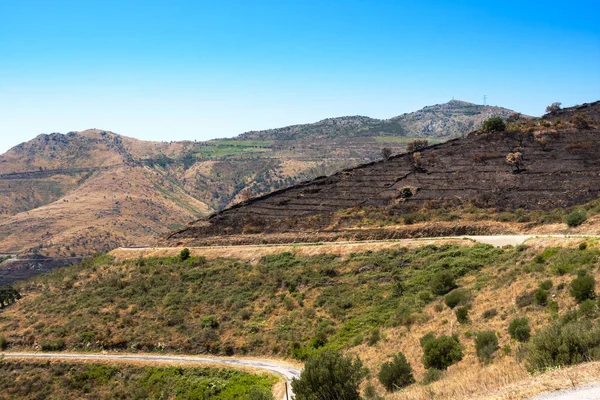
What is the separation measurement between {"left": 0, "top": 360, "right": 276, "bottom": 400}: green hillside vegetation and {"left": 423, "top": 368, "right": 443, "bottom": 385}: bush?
10863mm

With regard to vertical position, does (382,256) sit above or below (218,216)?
below

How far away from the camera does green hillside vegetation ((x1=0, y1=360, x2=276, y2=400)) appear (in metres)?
29.5

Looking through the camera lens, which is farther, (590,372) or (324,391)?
(324,391)

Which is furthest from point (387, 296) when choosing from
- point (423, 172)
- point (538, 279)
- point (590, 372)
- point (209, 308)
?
point (423, 172)

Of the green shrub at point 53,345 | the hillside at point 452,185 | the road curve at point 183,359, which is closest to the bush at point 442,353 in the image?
the road curve at point 183,359

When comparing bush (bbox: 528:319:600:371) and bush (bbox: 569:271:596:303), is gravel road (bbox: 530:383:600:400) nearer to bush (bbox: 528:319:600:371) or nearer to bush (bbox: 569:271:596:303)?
bush (bbox: 528:319:600:371)

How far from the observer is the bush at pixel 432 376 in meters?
18.3

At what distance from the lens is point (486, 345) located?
20.4m

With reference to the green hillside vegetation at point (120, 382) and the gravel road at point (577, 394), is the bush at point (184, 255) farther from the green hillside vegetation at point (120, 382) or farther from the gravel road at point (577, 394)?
the gravel road at point (577, 394)

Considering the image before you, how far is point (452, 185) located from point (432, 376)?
1499 inches

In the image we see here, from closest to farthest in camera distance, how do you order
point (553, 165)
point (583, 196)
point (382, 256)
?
point (382, 256)
point (583, 196)
point (553, 165)

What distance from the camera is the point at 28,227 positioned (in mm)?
156750

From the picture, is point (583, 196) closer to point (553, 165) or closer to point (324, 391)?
point (553, 165)

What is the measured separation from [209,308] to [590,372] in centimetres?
3245
